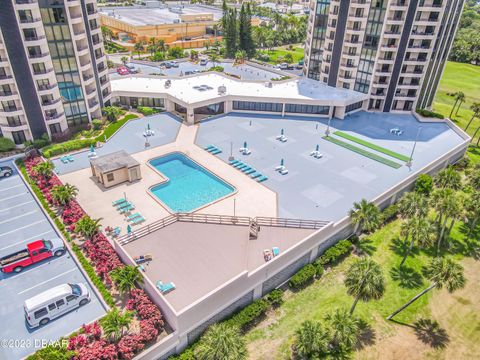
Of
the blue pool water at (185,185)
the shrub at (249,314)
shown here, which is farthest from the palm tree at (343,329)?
the blue pool water at (185,185)

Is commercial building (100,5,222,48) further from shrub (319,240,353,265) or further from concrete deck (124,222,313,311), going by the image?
shrub (319,240,353,265)

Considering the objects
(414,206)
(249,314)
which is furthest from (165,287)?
(414,206)

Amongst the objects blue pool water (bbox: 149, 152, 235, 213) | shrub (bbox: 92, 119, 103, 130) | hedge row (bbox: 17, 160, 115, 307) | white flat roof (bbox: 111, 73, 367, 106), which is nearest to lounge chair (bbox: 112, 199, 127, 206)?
blue pool water (bbox: 149, 152, 235, 213)

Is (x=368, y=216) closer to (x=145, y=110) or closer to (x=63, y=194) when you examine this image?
(x=63, y=194)

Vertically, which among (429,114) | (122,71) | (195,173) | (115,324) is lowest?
(195,173)

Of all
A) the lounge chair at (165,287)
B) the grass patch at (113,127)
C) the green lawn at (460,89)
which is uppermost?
the grass patch at (113,127)

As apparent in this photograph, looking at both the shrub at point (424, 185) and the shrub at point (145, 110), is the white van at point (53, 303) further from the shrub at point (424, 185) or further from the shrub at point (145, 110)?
the shrub at point (424, 185)

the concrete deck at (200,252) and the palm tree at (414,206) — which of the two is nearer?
the concrete deck at (200,252)
